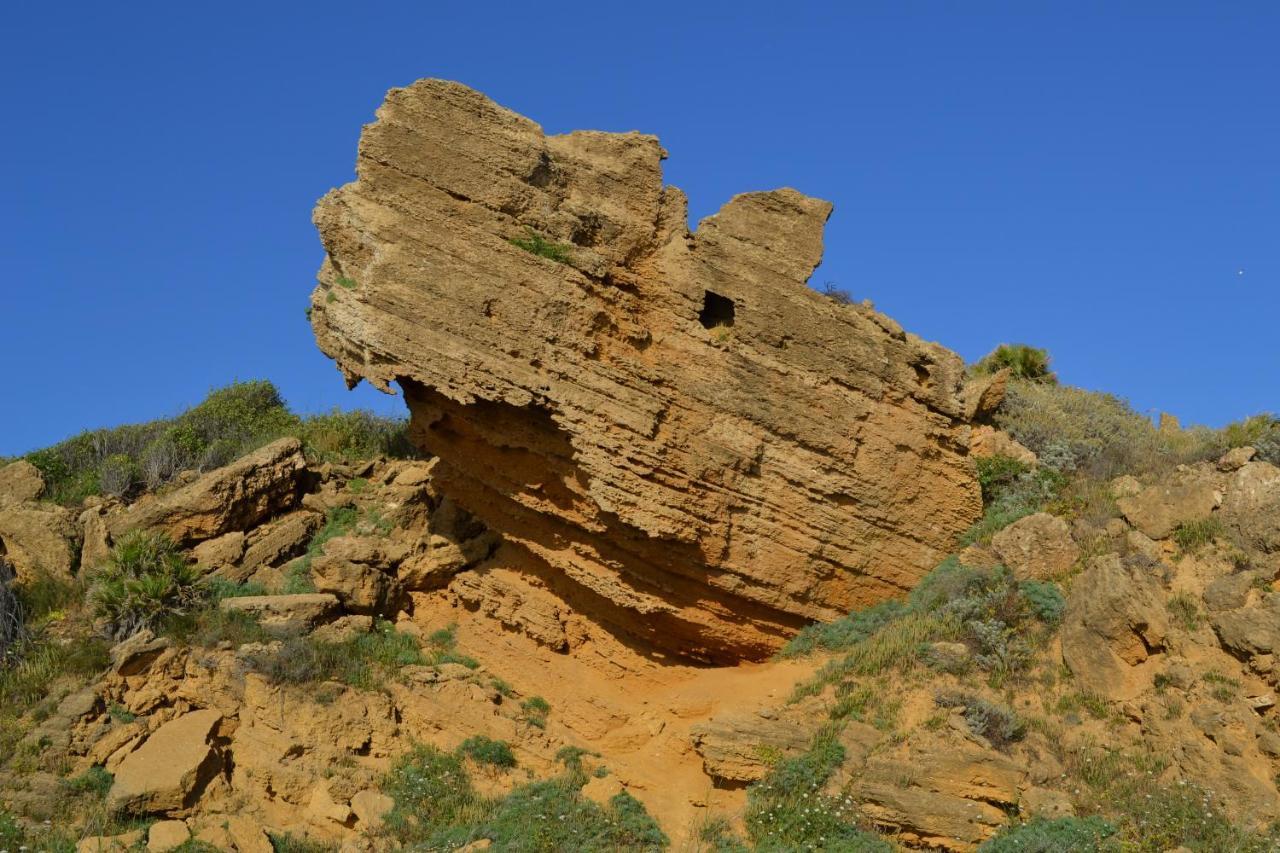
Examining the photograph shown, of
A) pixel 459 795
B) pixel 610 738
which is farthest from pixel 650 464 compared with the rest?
pixel 459 795

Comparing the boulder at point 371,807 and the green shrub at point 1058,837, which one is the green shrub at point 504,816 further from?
the green shrub at point 1058,837

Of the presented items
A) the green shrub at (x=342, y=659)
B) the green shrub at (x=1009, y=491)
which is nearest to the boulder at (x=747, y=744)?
the green shrub at (x=342, y=659)

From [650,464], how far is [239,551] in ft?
20.5

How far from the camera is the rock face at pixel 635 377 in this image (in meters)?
11.6

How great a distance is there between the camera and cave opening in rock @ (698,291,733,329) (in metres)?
13.1

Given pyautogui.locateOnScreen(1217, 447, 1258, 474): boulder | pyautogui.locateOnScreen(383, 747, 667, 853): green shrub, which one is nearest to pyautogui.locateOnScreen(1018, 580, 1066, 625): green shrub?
pyautogui.locateOnScreen(1217, 447, 1258, 474): boulder

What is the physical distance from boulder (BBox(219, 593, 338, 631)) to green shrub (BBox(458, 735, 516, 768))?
2.66 m

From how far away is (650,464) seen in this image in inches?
465

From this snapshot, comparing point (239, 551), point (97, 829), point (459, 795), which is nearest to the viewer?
point (97, 829)

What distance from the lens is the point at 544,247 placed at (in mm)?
12008

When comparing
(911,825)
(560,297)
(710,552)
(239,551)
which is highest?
(560,297)

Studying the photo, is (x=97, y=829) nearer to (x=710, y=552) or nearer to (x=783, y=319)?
(x=710, y=552)

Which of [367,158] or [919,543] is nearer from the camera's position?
[367,158]

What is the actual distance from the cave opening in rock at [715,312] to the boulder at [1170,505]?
5.64 metres
